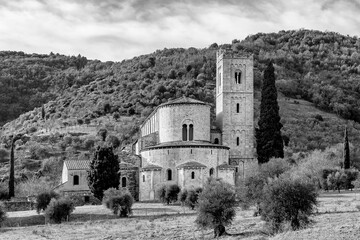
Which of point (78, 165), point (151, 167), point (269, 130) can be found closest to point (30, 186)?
point (78, 165)

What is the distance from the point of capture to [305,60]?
120 m

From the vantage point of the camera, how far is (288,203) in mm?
28594

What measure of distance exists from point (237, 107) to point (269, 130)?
4.79 metres

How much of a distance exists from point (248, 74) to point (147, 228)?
1139 inches

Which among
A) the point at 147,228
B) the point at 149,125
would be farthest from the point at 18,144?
the point at 147,228

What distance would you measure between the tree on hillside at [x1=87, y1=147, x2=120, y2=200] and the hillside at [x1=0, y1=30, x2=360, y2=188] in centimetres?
2639

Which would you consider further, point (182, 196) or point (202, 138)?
point (202, 138)

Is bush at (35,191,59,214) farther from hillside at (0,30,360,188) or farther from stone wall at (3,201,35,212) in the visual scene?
hillside at (0,30,360,188)

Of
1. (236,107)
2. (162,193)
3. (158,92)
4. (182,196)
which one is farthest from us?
(158,92)

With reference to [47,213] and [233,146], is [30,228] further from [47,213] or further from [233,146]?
[233,146]

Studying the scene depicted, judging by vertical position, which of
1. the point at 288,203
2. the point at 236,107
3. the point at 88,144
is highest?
the point at 236,107

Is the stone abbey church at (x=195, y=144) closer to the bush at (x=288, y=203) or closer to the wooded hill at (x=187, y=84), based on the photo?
the bush at (x=288, y=203)

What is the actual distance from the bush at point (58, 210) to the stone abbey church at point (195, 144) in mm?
12227

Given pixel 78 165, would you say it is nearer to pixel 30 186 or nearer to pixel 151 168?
pixel 151 168
